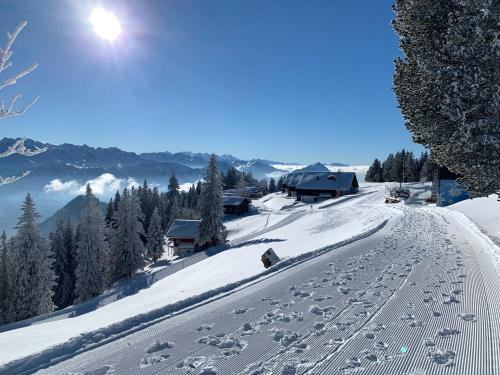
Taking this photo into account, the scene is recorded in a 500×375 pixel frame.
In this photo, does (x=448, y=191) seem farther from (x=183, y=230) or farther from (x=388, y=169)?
(x=388, y=169)

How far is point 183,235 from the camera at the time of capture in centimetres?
5975

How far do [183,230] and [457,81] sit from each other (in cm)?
5361

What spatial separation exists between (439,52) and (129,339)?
11.7 m

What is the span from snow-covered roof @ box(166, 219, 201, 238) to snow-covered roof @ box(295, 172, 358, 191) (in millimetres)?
31349

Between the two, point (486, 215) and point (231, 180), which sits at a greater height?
point (231, 180)

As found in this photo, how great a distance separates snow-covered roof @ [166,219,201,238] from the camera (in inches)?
2350

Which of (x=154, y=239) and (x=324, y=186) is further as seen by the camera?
(x=324, y=186)

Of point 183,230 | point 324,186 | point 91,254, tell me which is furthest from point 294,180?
point 91,254

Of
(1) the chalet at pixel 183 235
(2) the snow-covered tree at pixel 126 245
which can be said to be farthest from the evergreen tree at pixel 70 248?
(2) the snow-covered tree at pixel 126 245

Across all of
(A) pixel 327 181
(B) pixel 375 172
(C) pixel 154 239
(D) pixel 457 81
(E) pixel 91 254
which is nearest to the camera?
(D) pixel 457 81

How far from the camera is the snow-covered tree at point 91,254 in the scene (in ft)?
123

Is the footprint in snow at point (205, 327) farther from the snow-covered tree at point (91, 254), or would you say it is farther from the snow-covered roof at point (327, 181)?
the snow-covered roof at point (327, 181)

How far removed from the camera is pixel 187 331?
6984 millimetres

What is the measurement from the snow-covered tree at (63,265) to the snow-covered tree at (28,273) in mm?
16814
